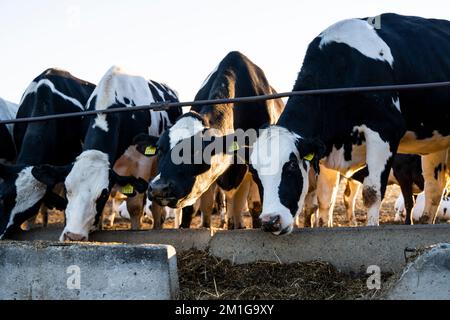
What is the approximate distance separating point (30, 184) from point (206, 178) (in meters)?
2.02

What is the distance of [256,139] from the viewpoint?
7.23m

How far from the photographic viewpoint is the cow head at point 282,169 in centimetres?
626

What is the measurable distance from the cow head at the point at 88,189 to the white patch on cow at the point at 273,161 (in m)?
1.77

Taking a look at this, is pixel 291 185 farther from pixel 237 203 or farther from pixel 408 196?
pixel 408 196

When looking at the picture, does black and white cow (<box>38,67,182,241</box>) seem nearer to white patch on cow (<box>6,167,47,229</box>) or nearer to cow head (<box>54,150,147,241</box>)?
cow head (<box>54,150,147,241</box>)

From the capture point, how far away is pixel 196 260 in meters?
6.03

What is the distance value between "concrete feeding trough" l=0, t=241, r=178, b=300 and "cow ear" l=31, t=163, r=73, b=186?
8.17 ft

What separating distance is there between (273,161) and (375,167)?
1.33m

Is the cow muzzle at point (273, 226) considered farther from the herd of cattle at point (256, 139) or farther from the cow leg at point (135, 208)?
the cow leg at point (135, 208)

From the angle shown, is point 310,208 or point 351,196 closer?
point 310,208

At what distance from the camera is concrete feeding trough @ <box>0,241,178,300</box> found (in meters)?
4.97

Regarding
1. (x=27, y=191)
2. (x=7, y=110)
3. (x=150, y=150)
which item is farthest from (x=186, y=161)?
(x=7, y=110)

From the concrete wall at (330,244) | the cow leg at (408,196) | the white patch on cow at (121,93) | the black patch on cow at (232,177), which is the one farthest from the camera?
the cow leg at (408,196)

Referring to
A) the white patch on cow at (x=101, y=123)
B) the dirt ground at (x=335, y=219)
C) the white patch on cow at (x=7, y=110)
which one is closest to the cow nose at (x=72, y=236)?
the white patch on cow at (x=101, y=123)
